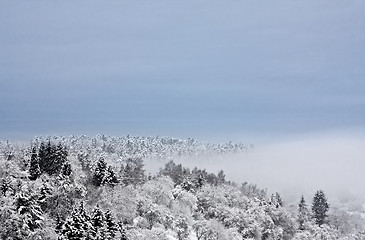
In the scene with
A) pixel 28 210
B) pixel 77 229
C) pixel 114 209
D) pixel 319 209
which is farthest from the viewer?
pixel 319 209

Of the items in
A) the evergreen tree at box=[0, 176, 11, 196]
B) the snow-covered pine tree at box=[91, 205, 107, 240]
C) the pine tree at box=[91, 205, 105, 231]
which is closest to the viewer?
the snow-covered pine tree at box=[91, 205, 107, 240]

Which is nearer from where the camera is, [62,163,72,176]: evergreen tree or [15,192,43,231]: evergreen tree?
[15,192,43,231]: evergreen tree

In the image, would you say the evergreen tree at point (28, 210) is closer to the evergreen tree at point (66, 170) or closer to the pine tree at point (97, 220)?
the pine tree at point (97, 220)

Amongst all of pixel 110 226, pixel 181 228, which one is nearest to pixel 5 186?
pixel 110 226

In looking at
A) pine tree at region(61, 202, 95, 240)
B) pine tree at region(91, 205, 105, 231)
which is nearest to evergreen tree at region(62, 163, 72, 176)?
pine tree at region(91, 205, 105, 231)

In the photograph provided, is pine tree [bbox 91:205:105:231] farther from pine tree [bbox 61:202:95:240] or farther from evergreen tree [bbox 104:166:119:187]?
evergreen tree [bbox 104:166:119:187]

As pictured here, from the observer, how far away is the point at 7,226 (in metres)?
56.3

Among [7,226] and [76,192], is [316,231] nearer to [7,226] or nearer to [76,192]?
[76,192]

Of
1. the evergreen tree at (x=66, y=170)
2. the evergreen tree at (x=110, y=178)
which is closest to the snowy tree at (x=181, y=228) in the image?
the evergreen tree at (x=110, y=178)

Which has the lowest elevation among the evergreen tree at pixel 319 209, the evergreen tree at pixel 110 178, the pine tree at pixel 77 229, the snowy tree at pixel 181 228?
the snowy tree at pixel 181 228

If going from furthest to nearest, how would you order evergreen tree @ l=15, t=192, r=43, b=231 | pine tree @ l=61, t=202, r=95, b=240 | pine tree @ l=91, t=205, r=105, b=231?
pine tree @ l=91, t=205, r=105, b=231
pine tree @ l=61, t=202, r=95, b=240
evergreen tree @ l=15, t=192, r=43, b=231

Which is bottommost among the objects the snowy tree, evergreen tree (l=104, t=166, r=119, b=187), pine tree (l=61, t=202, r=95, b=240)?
the snowy tree

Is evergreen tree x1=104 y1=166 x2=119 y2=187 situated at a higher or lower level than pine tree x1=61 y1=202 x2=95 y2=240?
higher

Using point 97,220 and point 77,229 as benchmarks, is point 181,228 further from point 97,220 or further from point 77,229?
point 77,229
